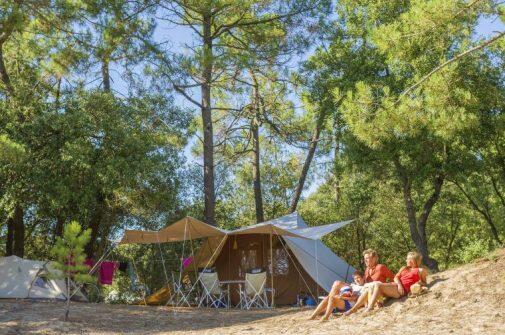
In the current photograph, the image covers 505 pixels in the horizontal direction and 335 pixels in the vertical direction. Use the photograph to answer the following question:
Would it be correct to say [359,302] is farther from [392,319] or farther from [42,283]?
[42,283]

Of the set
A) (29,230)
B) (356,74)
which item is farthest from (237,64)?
→ (29,230)

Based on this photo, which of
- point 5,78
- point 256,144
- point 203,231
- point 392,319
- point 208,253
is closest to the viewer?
point 392,319

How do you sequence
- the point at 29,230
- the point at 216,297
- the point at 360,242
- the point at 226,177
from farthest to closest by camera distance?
the point at 226,177 → the point at 360,242 → the point at 29,230 → the point at 216,297

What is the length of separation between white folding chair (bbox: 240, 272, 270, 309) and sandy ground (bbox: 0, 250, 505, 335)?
175 centimetres

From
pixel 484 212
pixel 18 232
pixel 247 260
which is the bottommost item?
pixel 247 260

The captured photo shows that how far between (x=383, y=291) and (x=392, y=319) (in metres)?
0.48

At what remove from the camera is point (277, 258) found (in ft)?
31.9

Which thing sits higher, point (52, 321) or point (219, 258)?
point (219, 258)

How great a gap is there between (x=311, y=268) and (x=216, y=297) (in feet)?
5.53

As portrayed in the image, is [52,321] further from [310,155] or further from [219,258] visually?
[310,155]

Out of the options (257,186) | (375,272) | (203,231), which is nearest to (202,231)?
(203,231)

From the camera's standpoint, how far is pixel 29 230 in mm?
12945

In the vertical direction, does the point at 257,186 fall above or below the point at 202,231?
above

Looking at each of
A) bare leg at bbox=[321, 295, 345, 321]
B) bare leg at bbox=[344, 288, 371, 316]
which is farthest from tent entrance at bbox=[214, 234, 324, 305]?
bare leg at bbox=[344, 288, 371, 316]
